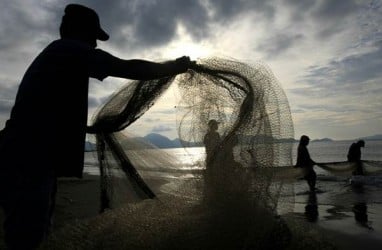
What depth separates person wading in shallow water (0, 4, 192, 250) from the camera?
261cm


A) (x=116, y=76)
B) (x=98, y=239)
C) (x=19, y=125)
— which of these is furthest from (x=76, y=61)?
(x=98, y=239)

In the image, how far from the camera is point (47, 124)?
2.70 meters

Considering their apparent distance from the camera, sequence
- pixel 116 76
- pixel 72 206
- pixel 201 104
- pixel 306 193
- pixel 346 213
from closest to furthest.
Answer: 1. pixel 116 76
2. pixel 201 104
3. pixel 346 213
4. pixel 72 206
5. pixel 306 193

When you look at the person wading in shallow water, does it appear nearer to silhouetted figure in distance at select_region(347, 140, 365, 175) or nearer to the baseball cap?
the baseball cap

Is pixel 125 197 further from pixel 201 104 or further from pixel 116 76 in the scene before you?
pixel 116 76

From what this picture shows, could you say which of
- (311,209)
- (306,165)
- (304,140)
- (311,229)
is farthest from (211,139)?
(304,140)

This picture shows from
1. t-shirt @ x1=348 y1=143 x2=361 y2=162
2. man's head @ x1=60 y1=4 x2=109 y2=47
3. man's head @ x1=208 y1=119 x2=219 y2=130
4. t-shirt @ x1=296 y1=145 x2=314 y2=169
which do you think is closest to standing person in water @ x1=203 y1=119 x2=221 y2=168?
man's head @ x1=208 y1=119 x2=219 y2=130

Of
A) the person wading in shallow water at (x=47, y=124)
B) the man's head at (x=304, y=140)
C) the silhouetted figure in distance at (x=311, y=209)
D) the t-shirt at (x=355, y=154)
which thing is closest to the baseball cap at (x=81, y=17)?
the person wading in shallow water at (x=47, y=124)

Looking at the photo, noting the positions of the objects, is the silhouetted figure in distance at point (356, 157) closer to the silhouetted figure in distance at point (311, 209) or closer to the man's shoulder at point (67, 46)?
the silhouetted figure in distance at point (311, 209)

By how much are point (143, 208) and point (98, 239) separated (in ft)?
2.13

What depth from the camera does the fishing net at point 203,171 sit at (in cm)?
322

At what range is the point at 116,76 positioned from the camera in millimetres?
2846

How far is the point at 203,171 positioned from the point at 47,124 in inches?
60.4

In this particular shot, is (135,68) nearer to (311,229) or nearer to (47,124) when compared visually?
(47,124)
